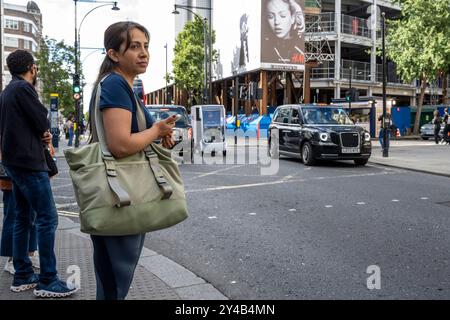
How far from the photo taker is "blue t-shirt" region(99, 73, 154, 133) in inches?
86.3

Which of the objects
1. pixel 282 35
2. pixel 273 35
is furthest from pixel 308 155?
pixel 282 35

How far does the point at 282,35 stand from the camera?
133 feet

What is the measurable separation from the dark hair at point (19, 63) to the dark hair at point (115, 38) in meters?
1.57

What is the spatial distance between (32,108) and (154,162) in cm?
165

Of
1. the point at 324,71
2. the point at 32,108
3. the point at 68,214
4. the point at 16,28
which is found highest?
the point at 16,28

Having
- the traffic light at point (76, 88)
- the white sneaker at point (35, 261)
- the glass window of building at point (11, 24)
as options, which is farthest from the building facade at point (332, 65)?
the glass window of building at point (11, 24)

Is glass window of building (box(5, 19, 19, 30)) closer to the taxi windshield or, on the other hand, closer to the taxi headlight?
the taxi windshield

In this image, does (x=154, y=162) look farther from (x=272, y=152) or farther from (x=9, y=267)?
(x=272, y=152)

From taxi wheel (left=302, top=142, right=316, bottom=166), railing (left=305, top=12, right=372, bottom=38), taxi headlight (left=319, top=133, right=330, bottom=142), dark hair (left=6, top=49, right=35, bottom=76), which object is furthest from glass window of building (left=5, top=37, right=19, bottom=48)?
dark hair (left=6, top=49, right=35, bottom=76)

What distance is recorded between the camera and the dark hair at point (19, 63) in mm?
3645

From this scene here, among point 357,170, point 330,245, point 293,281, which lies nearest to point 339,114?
point 357,170

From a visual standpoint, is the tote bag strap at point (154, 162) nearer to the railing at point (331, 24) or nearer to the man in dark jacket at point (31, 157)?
the man in dark jacket at point (31, 157)

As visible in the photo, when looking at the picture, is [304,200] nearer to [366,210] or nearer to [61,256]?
[366,210]

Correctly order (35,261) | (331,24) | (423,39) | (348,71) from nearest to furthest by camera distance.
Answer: (35,261) → (423,39) → (331,24) → (348,71)
